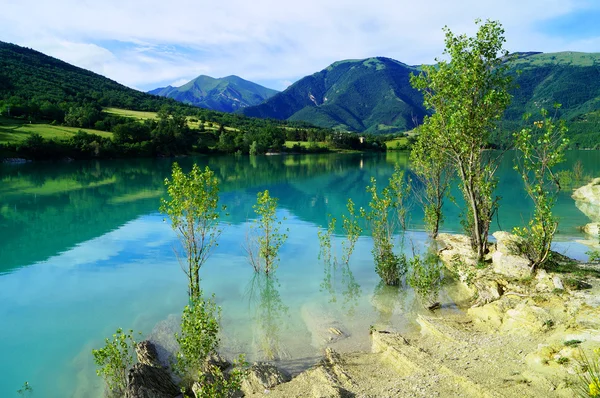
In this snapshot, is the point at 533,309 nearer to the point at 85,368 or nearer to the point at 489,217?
the point at 489,217

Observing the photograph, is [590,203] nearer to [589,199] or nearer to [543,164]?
[589,199]

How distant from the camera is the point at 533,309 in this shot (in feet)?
44.2

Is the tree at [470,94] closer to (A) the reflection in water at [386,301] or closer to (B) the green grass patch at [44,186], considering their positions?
(A) the reflection in water at [386,301]

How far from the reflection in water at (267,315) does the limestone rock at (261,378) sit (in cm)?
184

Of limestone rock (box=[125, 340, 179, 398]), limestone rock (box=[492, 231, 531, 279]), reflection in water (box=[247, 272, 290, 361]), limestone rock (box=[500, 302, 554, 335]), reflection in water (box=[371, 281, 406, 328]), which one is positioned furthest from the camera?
limestone rock (box=[492, 231, 531, 279])

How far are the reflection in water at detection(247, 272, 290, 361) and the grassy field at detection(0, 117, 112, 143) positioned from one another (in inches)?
4671

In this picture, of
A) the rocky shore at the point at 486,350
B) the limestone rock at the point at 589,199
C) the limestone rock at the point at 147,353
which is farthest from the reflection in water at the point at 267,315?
the limestone rock at the point at 589,199

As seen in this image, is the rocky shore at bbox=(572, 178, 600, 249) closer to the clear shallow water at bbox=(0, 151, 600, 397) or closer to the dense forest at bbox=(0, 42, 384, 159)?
the clear shallow water at bbox=(0, 151, 600, 397)

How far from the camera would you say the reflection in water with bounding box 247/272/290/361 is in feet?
47.1

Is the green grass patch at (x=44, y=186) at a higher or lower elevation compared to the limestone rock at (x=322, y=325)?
higher

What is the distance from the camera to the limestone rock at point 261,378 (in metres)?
11.1

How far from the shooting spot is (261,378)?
1138 cm

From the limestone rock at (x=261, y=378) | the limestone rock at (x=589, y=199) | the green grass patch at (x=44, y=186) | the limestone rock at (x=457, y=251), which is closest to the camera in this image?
the limestone rock at (x=261, y=378)

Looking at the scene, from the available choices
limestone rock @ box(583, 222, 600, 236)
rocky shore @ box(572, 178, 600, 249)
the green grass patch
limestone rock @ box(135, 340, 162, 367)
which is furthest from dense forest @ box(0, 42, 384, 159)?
rocky shore @ box(572, 178, 600, 249)
